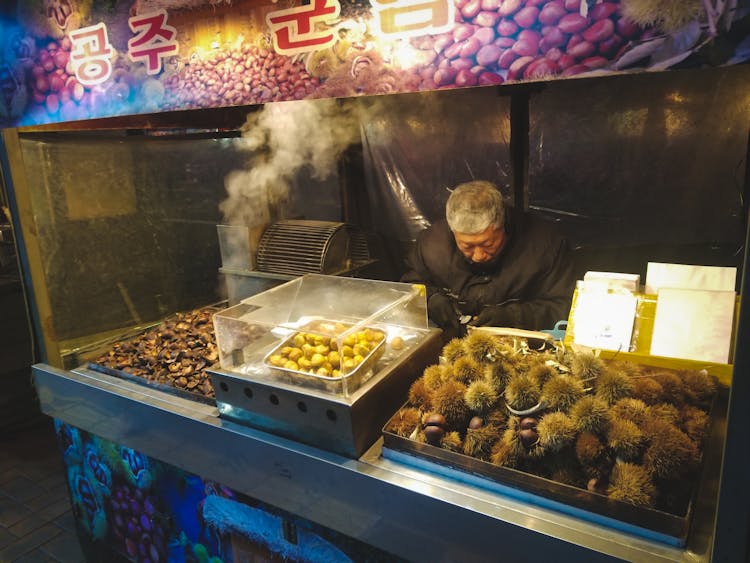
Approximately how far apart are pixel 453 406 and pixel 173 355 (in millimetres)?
2113

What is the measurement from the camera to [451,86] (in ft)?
5.73

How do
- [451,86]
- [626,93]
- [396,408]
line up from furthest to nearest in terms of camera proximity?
[626,93] < [396,408] < [451,86]

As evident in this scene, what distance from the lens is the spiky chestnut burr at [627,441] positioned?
1.69 m

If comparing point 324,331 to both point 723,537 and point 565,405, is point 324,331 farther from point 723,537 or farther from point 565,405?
point 723,537

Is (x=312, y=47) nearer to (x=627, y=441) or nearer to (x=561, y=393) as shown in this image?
(x=561, y=393)

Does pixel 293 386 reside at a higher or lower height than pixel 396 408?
higher

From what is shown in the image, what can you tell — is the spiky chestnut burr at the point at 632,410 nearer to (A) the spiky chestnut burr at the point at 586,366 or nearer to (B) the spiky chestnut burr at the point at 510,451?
(A) the spiky chestnut burr at the point at 586,366

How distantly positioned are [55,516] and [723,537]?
4.91 m

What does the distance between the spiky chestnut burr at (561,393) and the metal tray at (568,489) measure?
27 cm

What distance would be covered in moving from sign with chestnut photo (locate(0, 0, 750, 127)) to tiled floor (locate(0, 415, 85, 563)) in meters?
3.20

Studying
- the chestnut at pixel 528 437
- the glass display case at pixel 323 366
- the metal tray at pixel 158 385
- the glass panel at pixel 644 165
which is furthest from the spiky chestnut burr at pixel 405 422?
the glass panel at pixel 644 165

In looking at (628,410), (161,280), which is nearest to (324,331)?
(628,410)

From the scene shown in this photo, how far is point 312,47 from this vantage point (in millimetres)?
1994

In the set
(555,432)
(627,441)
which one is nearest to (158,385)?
(555,432)
